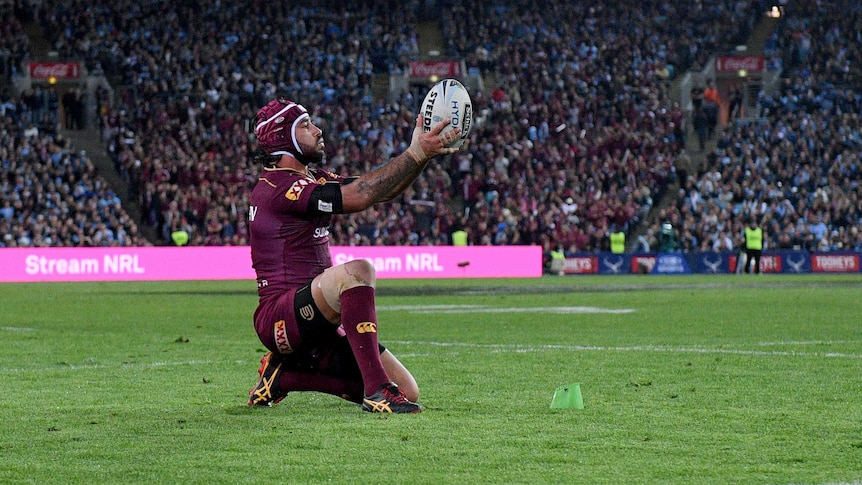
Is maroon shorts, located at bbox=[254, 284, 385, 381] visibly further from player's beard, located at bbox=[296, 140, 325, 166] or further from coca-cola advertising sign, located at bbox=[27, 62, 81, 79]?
coca-cola advertising sign, located at bbox=[27, 62, 81, 79]

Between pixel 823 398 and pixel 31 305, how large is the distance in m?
16.5

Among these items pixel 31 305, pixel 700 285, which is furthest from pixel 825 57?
pixel 31 305

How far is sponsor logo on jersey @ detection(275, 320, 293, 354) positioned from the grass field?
1.23 feet

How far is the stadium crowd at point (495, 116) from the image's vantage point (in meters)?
41.1

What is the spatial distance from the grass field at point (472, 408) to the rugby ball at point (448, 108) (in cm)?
163

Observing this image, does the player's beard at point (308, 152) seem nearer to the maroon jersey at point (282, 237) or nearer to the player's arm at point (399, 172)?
the maroon jersey at point (282, 237)

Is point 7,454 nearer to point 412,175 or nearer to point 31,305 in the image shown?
point 412,175

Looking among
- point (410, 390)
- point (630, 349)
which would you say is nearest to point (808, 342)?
point (630, 349)

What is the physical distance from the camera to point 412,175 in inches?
284

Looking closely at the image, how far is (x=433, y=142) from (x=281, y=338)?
162cm

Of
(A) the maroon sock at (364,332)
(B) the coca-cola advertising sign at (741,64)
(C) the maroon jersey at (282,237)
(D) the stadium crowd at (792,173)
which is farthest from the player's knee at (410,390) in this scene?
(B) the coca-cola advertising sign at (741,64)

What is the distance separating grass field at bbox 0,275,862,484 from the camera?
568 centimetres

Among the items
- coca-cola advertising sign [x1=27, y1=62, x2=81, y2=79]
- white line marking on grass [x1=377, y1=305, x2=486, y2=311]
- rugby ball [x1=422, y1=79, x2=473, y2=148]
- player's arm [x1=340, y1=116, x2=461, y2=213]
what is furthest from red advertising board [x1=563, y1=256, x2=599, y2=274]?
player's arm [x1=340, y1=116, x2=461, y2=213]

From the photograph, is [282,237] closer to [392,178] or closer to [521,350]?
[392,178]
